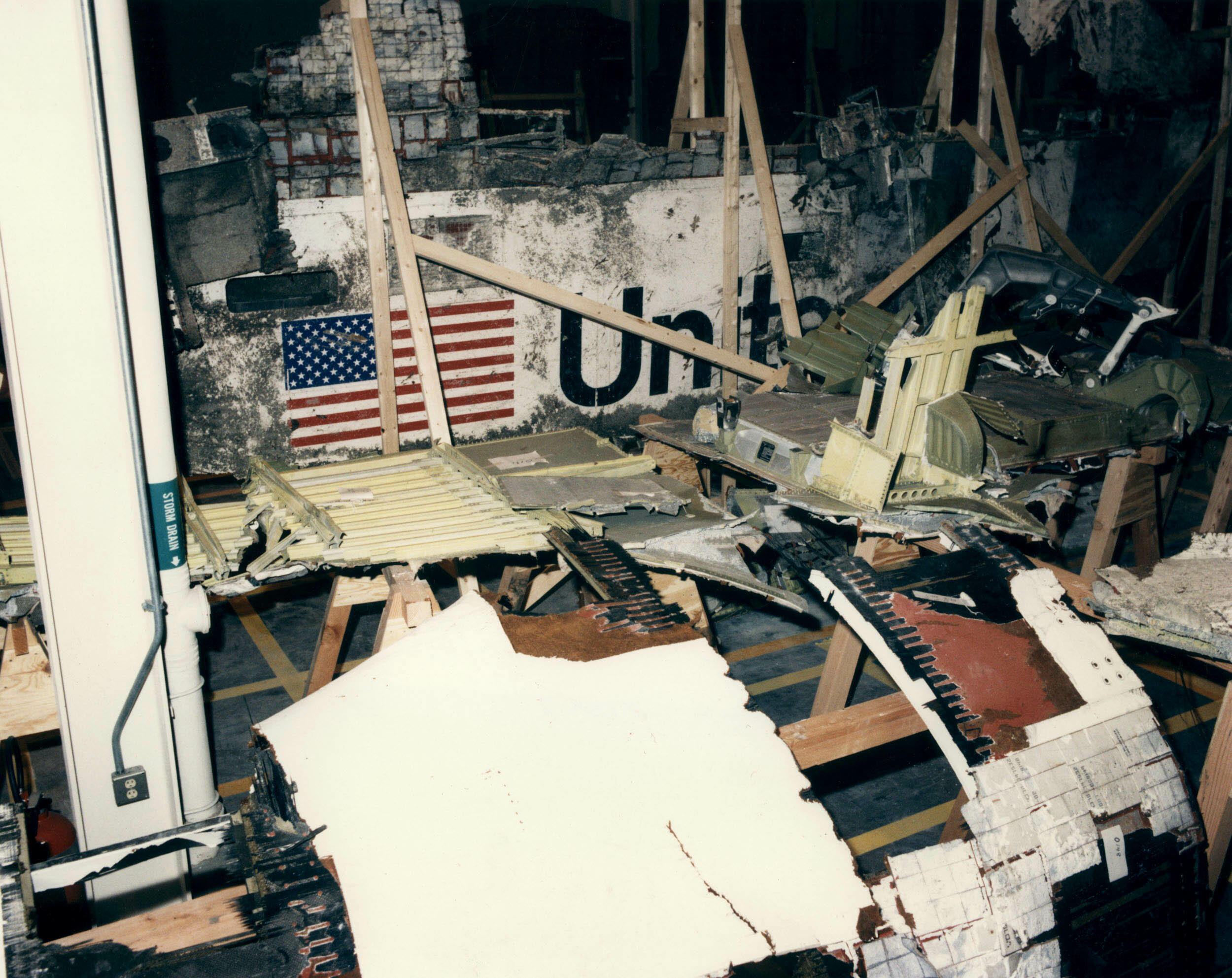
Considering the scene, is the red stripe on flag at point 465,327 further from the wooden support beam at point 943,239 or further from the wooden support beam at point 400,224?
the wooden support beam at point 943,239

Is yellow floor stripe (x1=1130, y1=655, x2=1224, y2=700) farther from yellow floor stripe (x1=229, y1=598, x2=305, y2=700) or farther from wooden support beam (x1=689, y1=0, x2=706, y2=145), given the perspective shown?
yellow floor stripe (x1=229, y1=598, x2=305, y2=700)

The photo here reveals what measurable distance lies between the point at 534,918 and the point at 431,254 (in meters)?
4.75

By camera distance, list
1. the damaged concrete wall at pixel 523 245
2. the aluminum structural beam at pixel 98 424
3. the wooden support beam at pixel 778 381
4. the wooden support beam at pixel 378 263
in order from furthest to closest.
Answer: the wooden support beam at pixel 778 381 < the damaged concrete wall at pixel 523 245 < the wooden support beam at pixel 378 263 < the aluminum structural beam at pixel 98 424

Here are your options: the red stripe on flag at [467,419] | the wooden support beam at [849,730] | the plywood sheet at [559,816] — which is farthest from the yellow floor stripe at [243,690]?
the wooden support beam at [849,730]

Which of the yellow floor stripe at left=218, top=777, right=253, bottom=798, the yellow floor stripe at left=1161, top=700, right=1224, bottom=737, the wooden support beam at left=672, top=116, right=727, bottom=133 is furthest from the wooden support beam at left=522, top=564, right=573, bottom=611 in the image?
the wooden support beam at left=672, top=116, right=727, bottom=133

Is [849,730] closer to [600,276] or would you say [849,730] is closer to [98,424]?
[98,424]

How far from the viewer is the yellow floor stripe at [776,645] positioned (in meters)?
6.33

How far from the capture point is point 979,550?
155 inches

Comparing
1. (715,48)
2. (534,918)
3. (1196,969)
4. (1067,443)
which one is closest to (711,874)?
(534,918)

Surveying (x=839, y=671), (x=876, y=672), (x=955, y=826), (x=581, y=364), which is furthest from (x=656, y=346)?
(x=955, y=826)

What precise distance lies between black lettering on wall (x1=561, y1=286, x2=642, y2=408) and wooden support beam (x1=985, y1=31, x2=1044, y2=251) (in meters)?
3.43

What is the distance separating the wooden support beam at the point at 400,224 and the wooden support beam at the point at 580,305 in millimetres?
146

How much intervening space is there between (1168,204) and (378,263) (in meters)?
7.74

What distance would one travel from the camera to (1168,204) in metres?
9.34
